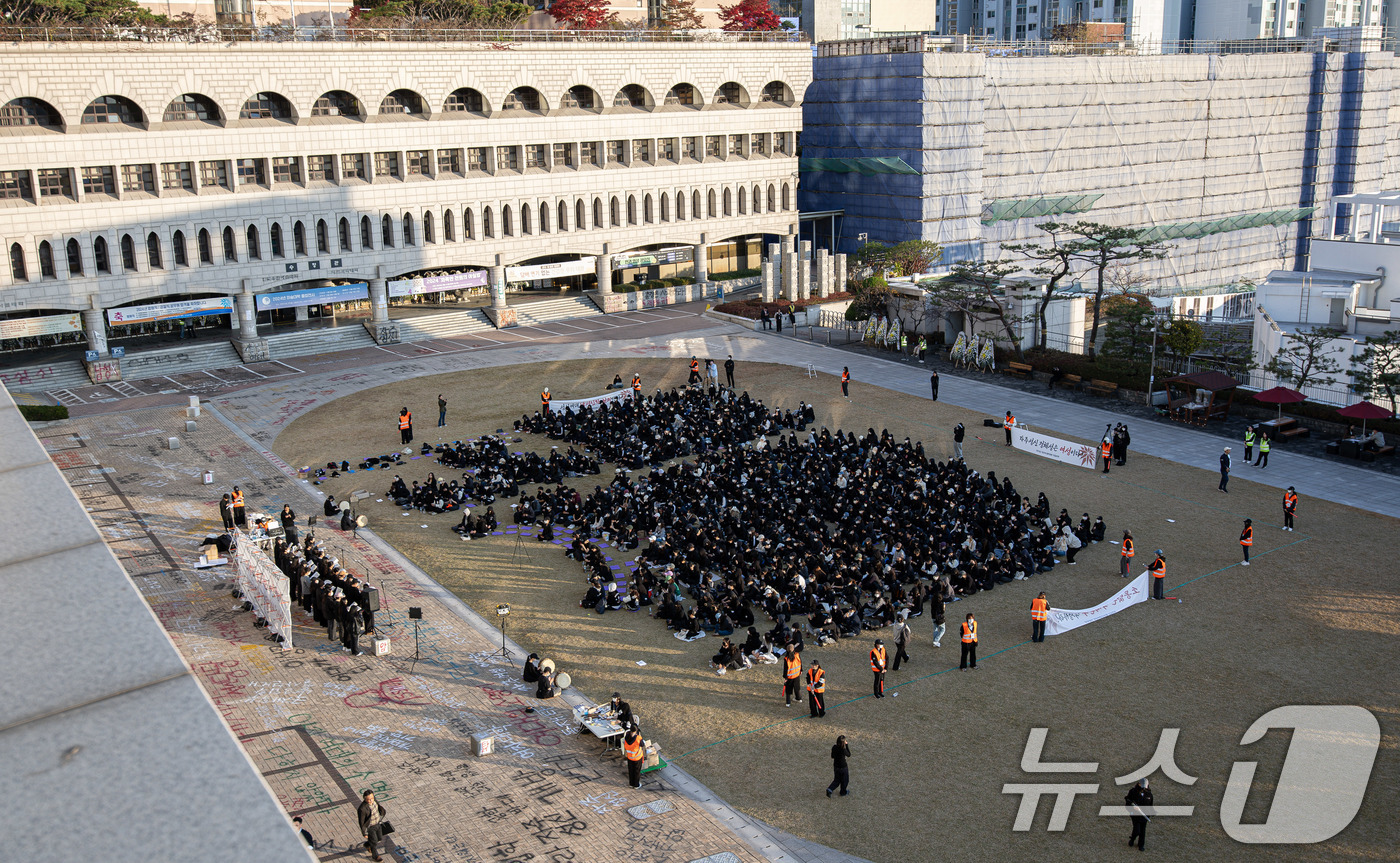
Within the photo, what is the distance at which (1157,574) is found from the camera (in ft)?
99.2

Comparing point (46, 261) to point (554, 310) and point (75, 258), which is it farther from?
point (554, 310)

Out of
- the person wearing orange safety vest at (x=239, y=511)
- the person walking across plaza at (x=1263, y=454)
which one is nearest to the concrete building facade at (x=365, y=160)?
the person wearing orange safety vest at (x=239, y=511)

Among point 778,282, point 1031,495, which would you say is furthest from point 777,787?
point 778,282

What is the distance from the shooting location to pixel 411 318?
70.3 m

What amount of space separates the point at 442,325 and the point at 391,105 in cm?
1372

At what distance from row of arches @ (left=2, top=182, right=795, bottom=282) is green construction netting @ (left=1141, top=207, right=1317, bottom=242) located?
32150mm

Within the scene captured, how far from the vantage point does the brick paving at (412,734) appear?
68.7ft

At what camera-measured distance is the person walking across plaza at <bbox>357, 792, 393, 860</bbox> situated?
2002cm

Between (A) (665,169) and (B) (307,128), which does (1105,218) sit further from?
(B) (307,128)

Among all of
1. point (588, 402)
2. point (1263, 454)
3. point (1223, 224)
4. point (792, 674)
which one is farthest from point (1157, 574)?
point (1223, 224)

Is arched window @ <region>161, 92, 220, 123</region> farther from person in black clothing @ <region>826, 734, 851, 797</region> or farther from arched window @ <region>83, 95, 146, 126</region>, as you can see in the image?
person in black clothing @ <region>826, 734, 851, 797</region>

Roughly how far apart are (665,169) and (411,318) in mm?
20384

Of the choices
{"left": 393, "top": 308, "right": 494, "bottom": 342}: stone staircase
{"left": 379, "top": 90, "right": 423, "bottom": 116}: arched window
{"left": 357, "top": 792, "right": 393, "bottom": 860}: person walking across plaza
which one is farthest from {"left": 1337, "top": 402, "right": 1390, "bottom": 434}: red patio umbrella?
{"left": 379, "top": 90, "right": 423, "bottom": 116}: arched window

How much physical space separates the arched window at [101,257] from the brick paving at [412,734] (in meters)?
27.9
